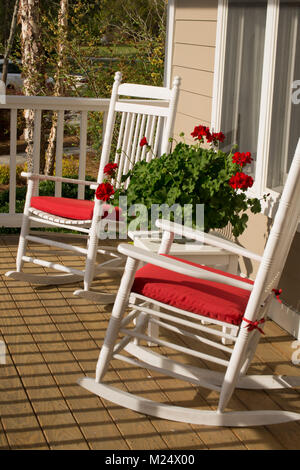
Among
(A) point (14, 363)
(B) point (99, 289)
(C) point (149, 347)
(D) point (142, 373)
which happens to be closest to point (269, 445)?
(D) point (142, 373)

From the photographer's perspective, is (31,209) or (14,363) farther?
(31,209)

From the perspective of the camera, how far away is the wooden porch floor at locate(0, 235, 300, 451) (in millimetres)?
2709

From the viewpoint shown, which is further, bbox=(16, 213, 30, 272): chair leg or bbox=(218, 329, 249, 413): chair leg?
bbox=(16, 213, 30, 272): chair leg

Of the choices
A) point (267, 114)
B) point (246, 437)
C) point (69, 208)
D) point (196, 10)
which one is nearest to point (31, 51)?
point (196, 10)

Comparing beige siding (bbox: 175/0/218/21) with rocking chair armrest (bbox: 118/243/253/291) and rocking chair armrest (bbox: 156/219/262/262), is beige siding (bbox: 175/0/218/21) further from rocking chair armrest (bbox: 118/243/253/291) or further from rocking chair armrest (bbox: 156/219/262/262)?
rocking chair armrest (bbox: 118/243/253/291)

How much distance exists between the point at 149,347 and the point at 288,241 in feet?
3.39

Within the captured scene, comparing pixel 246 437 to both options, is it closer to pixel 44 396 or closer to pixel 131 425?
pixel 131 425

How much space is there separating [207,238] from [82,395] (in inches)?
34.0

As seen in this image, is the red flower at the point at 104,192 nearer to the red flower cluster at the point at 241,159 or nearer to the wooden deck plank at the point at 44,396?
the red flower cluster at the point at 241,159

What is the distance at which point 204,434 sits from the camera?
278cm

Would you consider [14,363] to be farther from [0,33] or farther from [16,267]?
[0,33]

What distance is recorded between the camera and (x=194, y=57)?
5148mm

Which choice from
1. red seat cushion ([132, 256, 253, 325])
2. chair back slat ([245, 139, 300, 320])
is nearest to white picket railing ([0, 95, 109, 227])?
red seat cushion ([132, 256, 253, 325])

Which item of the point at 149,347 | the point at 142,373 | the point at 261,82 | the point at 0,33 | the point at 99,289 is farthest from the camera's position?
the point at 0,33
